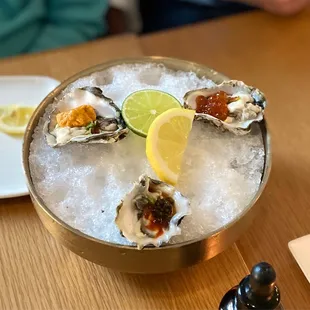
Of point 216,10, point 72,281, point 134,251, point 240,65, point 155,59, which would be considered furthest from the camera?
point 216,10

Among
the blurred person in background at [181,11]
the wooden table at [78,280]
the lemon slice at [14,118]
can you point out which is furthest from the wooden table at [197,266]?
the blurred person in background at [181,11]

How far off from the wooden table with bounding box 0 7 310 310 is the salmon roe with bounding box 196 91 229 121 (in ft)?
0.45

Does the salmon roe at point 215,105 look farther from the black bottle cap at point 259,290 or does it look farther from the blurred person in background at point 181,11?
the blurred person in background at point 181,11

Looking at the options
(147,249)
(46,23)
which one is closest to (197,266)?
(147,249)

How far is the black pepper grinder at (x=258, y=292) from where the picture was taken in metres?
0.67

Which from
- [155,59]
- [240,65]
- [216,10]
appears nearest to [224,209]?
[155,59]

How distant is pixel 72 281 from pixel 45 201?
120mm

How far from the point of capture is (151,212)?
749 millimetres

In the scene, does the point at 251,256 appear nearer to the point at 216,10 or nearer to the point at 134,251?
the point at 134,251

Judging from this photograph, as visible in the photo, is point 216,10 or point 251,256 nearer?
point 251,256

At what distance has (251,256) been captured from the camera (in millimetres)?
863

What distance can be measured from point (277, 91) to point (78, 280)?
19.7 inches

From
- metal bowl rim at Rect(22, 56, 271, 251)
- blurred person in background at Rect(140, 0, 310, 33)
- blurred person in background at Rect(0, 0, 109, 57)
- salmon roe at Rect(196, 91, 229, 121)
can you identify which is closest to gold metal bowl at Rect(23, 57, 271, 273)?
metal bowl rim at Rect(22, 56, 271, 251)

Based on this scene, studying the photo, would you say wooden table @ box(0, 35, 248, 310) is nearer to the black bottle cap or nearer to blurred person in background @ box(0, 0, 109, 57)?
the black bottle cap
